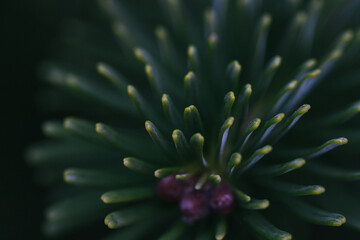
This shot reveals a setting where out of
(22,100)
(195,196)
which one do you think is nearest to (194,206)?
(195,196)

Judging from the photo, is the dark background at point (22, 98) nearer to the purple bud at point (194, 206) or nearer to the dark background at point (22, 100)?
the dark background at point (22, 100)

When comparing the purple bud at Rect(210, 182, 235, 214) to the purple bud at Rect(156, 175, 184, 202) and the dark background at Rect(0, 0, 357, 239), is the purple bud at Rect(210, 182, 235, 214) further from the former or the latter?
the dark background at Rect(0, 0, 357, 239)

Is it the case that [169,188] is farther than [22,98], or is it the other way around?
[22,98]

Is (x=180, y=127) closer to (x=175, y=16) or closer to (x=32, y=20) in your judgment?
(x=175, y=16)

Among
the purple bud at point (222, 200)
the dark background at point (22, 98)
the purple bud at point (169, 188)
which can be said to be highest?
the dark background at point (22, 98)

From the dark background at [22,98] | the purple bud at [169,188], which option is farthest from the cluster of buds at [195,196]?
the dark background at [22,98]

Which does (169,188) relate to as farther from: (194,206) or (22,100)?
(22,100)

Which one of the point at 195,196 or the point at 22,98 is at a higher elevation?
the point at 22,98

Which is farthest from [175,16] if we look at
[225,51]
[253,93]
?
[253,93]
